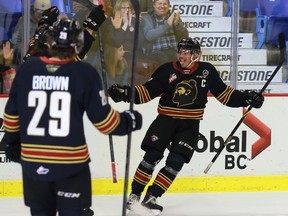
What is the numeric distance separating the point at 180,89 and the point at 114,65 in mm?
1301

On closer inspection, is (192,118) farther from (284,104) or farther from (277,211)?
(284,104)

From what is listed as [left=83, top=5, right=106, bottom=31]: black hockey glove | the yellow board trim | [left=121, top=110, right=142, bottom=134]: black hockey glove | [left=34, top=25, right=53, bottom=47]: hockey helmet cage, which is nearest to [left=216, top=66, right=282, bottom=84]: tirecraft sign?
the yellow board trim

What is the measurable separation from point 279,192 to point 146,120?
1107mm

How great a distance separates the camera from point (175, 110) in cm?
459

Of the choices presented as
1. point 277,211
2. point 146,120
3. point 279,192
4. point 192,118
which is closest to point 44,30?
point 192,118

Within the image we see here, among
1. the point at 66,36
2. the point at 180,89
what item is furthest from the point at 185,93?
the point at 66,36

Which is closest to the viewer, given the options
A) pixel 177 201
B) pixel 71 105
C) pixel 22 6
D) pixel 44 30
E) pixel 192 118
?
pixel 71 105

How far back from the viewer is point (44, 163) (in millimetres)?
2906

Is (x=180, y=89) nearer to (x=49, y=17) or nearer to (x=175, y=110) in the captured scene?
(x=175, y=110)

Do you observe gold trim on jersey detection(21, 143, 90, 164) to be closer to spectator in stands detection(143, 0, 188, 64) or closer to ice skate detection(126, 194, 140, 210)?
ice skate detection(126, 194, 140, 210)

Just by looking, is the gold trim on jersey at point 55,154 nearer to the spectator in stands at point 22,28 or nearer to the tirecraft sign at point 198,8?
the spectator in stands at point 22,28

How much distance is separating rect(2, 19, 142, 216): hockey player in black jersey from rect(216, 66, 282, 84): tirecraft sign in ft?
9.78

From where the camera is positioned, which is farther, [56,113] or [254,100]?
[254,100]

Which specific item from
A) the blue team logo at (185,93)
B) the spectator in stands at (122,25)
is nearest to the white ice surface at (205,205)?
the blue team logo at (185,93)
